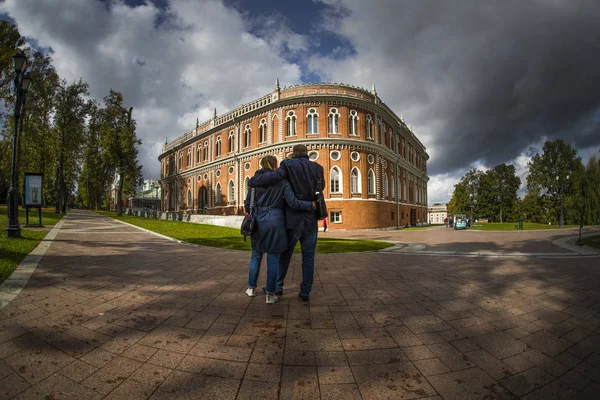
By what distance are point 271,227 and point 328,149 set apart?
81.2ft

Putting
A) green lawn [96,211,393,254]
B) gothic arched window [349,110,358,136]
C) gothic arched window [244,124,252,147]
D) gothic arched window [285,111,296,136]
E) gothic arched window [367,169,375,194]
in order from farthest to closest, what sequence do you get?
1. gothic arched window [244,124,252,147]
2. gothic arched window [367,169,375,194]
3. gothic arched window [285,111,296,136]
4. gothic arched window [349,110,358,136]
5. green lawn [96,211,393,254]

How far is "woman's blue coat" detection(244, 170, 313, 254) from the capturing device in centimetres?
357

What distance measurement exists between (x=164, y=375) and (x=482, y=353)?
8.67ft

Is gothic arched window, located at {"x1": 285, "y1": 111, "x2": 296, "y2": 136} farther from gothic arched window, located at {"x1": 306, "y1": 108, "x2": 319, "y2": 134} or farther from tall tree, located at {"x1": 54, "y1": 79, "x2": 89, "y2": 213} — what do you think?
tall tree, located at {"x1": 54, "y1": 79, "x2": 89, "y2": 213}

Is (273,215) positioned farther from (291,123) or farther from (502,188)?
(502,188)

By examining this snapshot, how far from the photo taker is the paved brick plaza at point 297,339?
74.0 inches

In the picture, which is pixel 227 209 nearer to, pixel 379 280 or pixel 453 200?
pixel 379 280

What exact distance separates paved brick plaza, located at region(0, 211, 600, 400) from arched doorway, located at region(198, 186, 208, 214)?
122 ft

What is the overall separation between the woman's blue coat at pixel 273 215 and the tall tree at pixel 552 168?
52.7 metres

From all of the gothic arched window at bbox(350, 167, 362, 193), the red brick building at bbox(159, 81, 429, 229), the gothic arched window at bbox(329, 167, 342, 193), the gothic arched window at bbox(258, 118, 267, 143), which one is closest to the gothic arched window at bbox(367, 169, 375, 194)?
the red brick building at bbox(159, 81, 429, 229)

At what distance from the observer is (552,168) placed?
43281mm

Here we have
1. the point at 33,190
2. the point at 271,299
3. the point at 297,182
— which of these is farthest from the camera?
the point at 33,190

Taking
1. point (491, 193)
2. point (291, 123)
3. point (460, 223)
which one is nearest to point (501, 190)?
point (491, 193)

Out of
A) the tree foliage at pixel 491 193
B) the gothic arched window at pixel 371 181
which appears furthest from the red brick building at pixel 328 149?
the tree foliage at pixel 491 193
